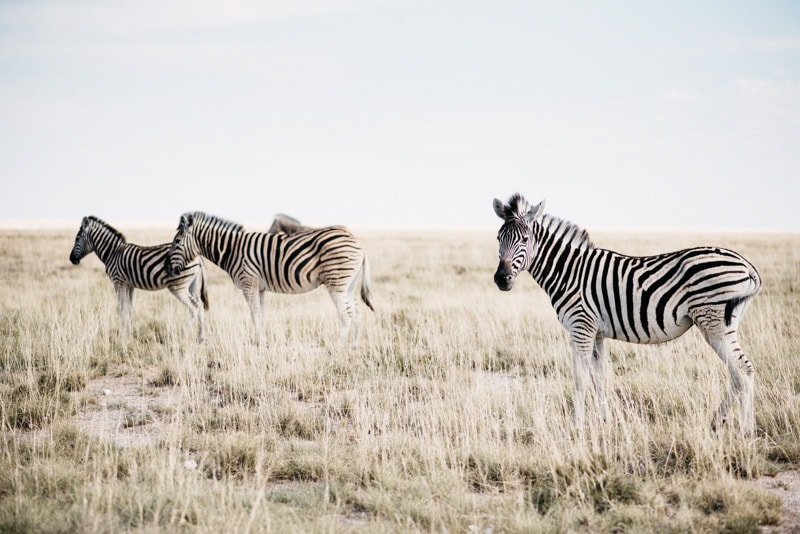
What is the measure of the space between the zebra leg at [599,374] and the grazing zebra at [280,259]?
489cm

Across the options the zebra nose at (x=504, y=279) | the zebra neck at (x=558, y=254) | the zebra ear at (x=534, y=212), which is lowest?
the zebra nose at (x=504, y=279)

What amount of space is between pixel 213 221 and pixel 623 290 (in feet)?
26.6

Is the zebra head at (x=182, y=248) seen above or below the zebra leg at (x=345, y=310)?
above

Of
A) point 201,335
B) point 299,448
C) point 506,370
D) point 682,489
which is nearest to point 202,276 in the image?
point 201,335

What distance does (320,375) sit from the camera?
8141mm

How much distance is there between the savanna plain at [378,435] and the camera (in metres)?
4.29

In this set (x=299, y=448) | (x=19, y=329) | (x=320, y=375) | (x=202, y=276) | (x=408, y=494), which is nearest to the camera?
(x=408, y=494)

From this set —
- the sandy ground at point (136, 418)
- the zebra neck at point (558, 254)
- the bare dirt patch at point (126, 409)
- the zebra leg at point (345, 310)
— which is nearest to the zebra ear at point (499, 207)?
the zebra neck at point (558, 254)

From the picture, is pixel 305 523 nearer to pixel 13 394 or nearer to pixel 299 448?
pixel 299 448

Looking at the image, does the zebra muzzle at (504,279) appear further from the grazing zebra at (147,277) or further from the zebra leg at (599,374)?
the grazing zebra at (147,277)

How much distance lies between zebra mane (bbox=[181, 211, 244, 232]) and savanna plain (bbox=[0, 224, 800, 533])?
1.89 meters

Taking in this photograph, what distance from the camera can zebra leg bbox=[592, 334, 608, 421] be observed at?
20.5 ft

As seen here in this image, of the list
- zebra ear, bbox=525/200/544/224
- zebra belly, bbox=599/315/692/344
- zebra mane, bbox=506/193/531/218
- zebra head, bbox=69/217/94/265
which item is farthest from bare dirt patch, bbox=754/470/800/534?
zebra head, bbox=69/217/94/265

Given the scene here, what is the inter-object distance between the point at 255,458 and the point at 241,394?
7.19ft
